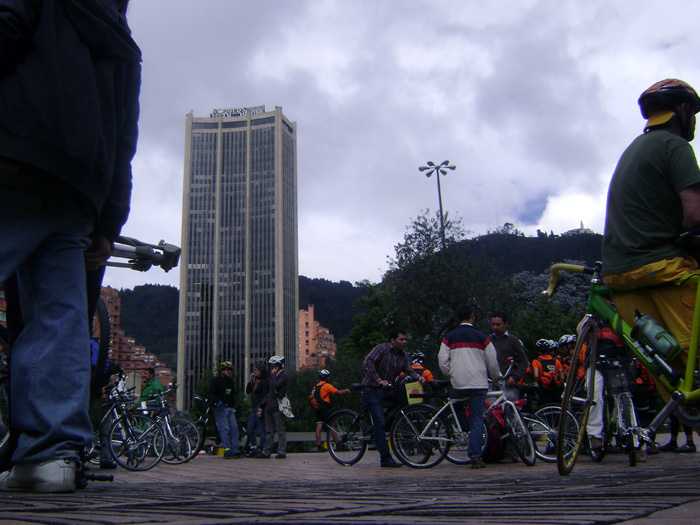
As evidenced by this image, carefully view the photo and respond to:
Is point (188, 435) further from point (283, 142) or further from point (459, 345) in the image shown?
point (283, 142)

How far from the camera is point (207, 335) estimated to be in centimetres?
12862

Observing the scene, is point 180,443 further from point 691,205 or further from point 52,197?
point 691,205

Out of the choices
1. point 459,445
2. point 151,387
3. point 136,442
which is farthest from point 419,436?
point 151,387

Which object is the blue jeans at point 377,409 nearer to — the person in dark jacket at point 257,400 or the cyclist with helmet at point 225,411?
the cyclist with helmet at point 225,411

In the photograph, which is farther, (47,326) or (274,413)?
(274,413)

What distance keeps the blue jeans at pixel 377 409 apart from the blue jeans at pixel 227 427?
572 cm

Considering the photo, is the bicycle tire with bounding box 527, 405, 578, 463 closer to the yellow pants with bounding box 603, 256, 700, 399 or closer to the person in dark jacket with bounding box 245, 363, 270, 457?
the yellow pants with bounding box 603, 256, 700, 399

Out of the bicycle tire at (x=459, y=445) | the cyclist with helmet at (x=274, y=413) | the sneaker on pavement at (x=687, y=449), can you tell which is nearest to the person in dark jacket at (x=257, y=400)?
the cyclist with helmet at (x=274, y=413)

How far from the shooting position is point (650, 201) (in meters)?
3.89

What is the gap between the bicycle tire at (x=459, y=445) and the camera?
27.4 ft

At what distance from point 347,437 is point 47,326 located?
7.64 metres

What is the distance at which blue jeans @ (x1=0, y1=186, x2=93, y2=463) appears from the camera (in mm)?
2648

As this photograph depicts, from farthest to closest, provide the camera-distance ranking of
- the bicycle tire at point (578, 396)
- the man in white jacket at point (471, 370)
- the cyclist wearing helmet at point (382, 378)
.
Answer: the cyclist wearing helmet at point (382, 378), the man in white jacket at point (471, 370), the bicycle tire at point (578, 396)

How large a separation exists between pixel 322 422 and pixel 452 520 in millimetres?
14122
